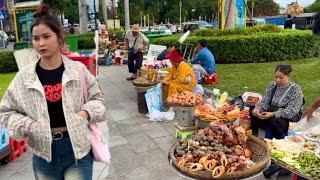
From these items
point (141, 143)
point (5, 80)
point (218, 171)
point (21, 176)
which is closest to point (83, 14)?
point (5, 80)

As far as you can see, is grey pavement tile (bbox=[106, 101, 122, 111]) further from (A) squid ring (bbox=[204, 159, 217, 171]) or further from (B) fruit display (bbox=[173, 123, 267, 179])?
(A) squid ring (bbox=[204, 159, 217, 171])

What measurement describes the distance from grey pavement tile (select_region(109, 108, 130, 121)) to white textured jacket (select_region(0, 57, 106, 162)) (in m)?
4.79

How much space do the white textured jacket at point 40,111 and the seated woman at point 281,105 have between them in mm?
2781

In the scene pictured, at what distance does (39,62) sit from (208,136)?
1.79m

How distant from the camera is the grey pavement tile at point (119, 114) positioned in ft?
24.0

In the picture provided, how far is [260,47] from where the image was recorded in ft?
40.7

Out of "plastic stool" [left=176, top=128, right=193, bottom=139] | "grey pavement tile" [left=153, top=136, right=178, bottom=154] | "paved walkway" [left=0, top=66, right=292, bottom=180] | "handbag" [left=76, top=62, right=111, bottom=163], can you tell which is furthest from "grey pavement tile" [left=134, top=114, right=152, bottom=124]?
"handbag" [left=76, top=62, right=111, bottom=163]

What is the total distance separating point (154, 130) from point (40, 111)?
4.10 metres

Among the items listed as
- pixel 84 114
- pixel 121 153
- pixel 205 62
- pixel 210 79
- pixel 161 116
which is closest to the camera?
pixel 84 114

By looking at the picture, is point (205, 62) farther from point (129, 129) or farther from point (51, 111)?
point (51, 111)

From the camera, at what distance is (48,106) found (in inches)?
93.7

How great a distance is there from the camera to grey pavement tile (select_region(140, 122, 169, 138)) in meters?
6.12

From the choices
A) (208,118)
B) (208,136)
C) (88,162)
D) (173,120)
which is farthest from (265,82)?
(88,162)

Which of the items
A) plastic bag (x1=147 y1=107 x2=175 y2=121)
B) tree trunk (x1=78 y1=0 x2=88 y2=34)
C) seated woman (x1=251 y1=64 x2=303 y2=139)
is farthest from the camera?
tree trunk (x1=78 y1=0 x2=88 y2=34)
